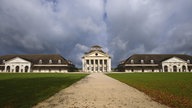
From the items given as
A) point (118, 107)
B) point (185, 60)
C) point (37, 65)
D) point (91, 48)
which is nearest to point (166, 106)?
point (118, 107)

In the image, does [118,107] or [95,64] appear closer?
[118,107]

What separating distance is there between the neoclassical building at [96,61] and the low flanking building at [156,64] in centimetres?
1334

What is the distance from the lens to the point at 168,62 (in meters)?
80.9

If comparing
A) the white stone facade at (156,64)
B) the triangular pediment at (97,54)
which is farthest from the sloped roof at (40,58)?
the white stone facade at (156,64)

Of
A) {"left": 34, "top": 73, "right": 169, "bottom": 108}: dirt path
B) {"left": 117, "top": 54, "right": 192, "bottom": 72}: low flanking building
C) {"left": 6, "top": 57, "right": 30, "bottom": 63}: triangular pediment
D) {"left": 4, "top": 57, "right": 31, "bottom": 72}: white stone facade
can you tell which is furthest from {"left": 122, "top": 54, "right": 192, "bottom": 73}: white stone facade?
{"left": 34, "top": 73, "right": 169, "bottom": 108}: dirt path

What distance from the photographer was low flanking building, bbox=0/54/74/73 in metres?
79.8

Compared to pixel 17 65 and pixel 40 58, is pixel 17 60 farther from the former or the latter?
pixel 40 58

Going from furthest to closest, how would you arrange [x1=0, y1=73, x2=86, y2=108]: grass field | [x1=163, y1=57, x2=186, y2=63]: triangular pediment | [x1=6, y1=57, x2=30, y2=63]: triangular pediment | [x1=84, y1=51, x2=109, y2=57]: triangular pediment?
[x1=84, y1=51, x2=109, y2=57]: triangular pediment → [x1=6, y1=57, x2=30, y2=63]: triangular pediment → [x1=163, y1=57, x2=186, y2=63]: triangular pediment → [x1=0, y1=73, x2=86, y2=108]: grass field

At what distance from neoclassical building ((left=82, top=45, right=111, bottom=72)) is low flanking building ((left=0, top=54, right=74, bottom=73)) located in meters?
12.3

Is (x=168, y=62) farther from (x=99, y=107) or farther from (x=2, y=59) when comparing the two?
(x=99, y=107)

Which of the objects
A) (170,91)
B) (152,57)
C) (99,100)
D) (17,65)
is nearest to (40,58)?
(17,65)

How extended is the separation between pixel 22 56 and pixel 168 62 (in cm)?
6053

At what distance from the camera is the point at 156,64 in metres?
80.2

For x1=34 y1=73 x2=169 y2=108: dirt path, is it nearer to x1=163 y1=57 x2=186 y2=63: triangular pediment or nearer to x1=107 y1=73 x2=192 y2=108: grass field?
x1=107 y1=73 x2=192 y2=108: grass field
